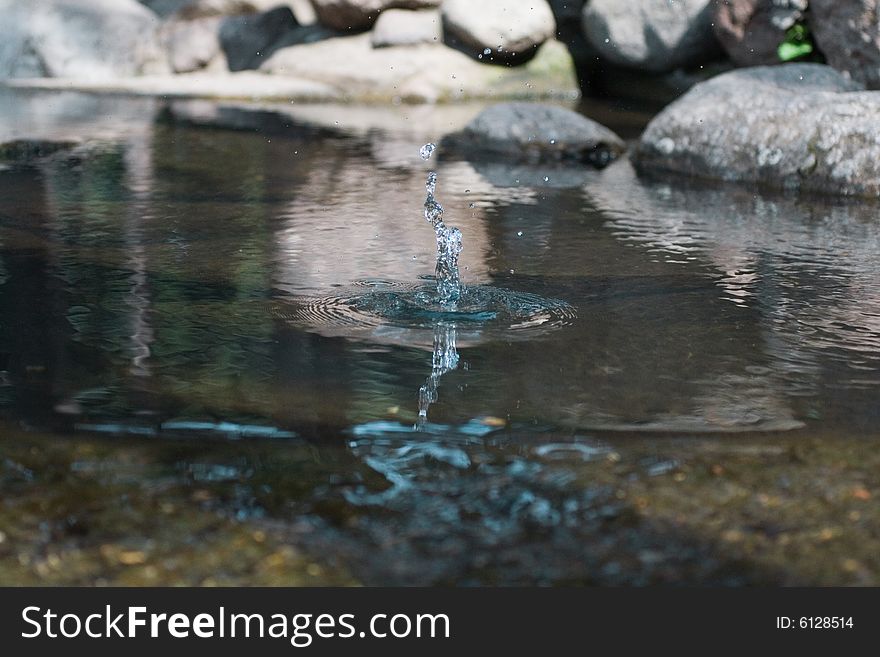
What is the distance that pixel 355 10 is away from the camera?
13.9 m

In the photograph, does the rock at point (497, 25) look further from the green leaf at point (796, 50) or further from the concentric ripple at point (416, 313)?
the concentric ripple at point (416, 313)

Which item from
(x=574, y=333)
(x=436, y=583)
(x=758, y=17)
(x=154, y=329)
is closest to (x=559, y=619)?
(x=436, y=583)

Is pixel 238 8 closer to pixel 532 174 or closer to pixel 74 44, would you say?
pixel 74 44

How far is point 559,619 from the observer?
2.08 m

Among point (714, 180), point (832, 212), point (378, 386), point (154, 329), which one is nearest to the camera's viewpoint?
point (378, 386)

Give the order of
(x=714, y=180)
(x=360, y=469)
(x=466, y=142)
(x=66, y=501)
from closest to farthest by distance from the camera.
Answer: (x=66, y=501) < (x=360, y=469) < (x=714, y=180) < (x=466, y=142)

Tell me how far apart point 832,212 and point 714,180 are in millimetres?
1228

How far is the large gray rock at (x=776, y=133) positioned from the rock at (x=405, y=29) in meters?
6.12

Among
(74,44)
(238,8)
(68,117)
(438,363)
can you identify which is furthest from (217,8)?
(438,363)

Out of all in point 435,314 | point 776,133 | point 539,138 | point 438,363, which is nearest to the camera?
point 438,363

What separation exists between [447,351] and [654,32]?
945 centimetres

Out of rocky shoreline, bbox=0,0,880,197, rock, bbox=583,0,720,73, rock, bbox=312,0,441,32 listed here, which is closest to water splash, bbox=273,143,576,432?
rocky shoreline, bbox=0,0,880,197

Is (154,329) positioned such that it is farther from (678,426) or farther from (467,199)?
(467,199)

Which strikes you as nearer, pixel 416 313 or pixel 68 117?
pixel 416 313
